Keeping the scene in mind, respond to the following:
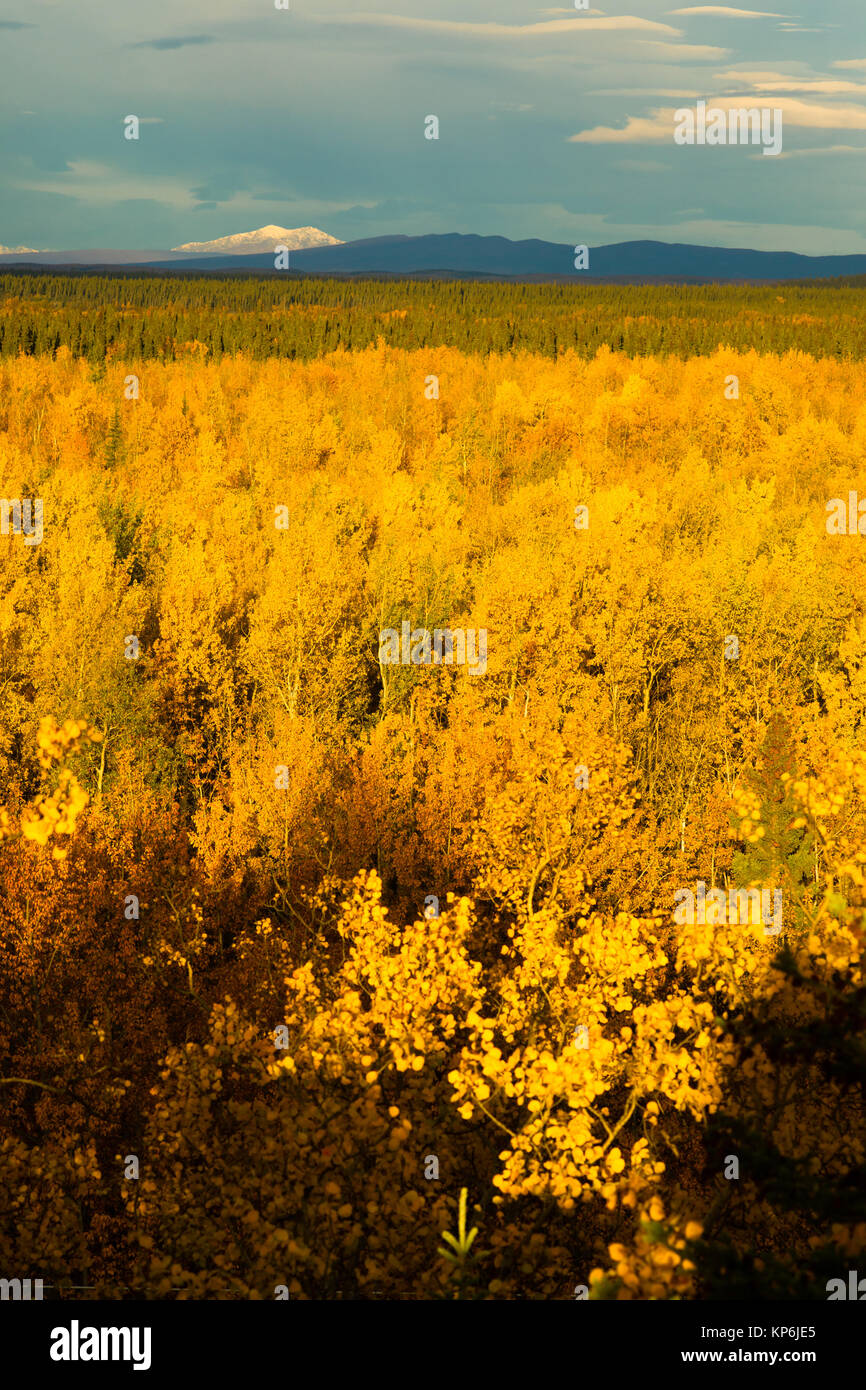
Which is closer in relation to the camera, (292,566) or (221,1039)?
(221,1039)

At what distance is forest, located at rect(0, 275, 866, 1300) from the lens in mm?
23250

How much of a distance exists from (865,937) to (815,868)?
122ft

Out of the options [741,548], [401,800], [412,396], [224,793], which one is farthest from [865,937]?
[412,396]

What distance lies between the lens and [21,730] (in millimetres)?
62688

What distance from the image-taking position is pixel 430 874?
59.2m

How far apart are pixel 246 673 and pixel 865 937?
211 ft

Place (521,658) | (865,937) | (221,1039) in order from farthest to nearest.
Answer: (521,658)
(221,1039)
(865,937)

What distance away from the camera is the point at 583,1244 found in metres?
31.7

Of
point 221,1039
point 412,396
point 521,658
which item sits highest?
point 412,396

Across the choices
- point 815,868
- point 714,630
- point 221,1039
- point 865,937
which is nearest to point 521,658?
point 714,630

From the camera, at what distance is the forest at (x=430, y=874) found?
915 inches

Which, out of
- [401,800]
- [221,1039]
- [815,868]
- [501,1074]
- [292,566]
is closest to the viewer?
[501,1074]

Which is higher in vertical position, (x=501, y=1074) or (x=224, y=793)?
(x=224, y=793)

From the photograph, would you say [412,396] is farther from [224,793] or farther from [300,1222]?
[300,1222]
